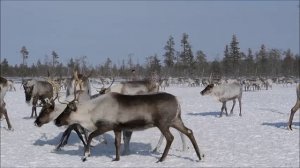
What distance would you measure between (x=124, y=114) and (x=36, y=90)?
323 inches

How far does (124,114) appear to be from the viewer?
8.94 metres

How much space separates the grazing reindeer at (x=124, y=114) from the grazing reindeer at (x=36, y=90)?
707cm

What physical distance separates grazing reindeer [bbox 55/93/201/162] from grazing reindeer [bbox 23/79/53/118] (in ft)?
23.2

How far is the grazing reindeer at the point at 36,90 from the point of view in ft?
52.3

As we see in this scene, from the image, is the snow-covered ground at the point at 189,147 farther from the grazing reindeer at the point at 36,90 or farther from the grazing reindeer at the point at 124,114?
the grazing reindeer at the point at 36,90

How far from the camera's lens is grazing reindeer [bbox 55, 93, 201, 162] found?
891 cm

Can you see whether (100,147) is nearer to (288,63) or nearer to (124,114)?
(124,114)

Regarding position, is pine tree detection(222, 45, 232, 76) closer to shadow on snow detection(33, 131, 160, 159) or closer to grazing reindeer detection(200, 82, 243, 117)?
grazing reindeer detection(200, 82, 243, 117)

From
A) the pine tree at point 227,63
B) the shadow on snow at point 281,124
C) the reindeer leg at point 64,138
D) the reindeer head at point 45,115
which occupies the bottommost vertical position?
the shadow on snow at point 281,124

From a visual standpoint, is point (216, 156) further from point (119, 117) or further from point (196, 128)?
point (196, 128)

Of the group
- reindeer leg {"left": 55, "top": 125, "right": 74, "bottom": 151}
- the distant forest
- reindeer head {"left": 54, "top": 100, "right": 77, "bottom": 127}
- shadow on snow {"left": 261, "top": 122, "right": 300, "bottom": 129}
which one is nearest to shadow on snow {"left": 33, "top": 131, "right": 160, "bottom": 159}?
reindeer leg {"left": 55, "top": 125, "right": 74, "bottom": 151}

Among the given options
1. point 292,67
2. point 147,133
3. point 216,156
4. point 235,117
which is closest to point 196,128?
point 147,133

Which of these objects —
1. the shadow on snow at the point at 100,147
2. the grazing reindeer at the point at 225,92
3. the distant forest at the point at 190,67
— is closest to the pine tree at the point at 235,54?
the distant forest at the point at 190,67

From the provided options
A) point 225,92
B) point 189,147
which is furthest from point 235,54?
point 189,147
